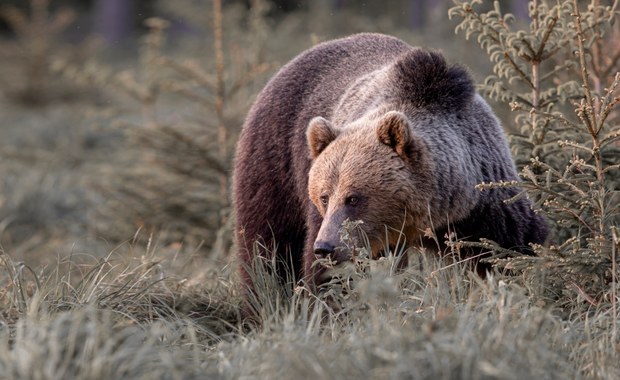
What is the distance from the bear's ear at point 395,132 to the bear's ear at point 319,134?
0.98 ft

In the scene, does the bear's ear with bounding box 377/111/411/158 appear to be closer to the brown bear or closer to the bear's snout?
the brown bear

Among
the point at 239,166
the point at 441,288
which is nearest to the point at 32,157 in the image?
the point at 239,166

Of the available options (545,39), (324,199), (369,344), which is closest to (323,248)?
(324,199)

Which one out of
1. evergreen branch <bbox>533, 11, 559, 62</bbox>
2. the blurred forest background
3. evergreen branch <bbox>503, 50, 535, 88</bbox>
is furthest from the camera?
the blurred forest background

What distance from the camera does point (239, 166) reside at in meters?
6.31

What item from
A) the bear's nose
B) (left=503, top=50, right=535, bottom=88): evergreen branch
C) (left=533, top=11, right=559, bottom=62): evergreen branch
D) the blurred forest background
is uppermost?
(left=533, top=11, right=559, bottom=62): evergreen branch

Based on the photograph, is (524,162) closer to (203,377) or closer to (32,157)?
(203,377)

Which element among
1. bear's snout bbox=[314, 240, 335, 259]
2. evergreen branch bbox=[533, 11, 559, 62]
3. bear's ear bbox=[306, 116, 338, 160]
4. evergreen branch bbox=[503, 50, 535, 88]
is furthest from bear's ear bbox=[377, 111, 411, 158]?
evergreen branch bbox=[533, 11, 559, 62]

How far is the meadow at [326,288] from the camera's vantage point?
11.1 ft

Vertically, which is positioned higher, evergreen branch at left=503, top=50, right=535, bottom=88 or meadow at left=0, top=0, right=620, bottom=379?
evergreen branch at left=503, top=50, right=535, bottom=88

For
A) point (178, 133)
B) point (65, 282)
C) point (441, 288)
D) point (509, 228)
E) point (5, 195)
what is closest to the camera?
point (441, 288)

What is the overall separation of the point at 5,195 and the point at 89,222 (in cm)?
179

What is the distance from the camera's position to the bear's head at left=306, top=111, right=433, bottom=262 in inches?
195

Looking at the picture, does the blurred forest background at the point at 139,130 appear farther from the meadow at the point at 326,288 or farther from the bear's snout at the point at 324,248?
the bear's snout at the point at 324,248
